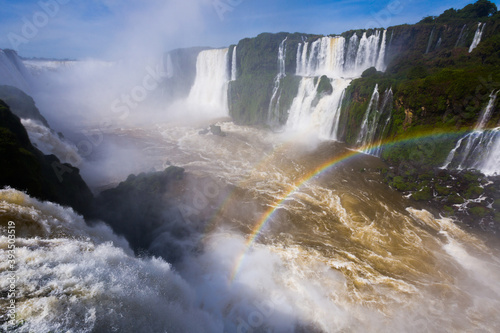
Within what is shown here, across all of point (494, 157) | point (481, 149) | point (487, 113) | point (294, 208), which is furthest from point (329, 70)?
point (294, 208)

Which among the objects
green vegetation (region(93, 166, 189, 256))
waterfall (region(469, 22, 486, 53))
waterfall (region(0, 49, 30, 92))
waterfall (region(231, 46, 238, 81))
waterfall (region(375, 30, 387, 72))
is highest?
waterfall (region(469, 22, 486, 53))

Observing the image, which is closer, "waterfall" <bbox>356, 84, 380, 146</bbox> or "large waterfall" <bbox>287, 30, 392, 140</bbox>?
"waterfall" <bbox>356, 84, 380, 146</bbox>

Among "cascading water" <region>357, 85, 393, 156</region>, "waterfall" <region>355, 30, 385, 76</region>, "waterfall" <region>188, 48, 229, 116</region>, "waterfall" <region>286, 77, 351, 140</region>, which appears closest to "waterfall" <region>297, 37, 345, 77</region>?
"waterfall" <region>355, 30, 385, 76</region>

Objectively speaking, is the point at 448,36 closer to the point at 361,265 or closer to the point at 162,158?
the point at 361,265

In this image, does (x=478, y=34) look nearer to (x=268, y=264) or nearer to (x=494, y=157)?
(x=494, y=157)

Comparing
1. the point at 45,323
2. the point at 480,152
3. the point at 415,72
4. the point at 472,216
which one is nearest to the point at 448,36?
the point at 415,72

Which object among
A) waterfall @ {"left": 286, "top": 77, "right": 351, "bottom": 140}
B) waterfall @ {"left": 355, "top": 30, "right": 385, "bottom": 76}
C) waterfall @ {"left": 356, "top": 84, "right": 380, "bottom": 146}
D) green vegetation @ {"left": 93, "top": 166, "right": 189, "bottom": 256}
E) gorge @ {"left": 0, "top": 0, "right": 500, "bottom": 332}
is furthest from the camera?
waterfall @ {"left": 355, "top": 30, "right": 385, "bottom": 76}

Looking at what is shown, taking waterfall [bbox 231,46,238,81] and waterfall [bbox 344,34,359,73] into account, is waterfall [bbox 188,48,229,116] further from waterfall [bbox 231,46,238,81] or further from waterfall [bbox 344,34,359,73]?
waterfall [bbox 344,34,359,73]

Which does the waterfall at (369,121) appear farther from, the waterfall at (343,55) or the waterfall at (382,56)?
the waterfall at (343,55)
